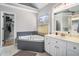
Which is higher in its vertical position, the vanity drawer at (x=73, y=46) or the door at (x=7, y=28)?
the door at (x=7, y=28)

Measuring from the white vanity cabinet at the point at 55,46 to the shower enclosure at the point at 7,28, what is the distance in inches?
30.4

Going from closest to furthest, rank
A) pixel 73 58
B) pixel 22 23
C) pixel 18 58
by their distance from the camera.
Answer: pixel 73 58, pixel 18 58, pixel 22 23

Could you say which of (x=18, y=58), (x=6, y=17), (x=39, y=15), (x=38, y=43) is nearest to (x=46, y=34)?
(x=38, y=43)

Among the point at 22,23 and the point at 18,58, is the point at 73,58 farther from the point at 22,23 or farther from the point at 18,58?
the point at 22,23

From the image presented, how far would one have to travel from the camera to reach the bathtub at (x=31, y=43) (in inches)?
84.4

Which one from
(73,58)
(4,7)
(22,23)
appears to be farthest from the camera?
(22,23)

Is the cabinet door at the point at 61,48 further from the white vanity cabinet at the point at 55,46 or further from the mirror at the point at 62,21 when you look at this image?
the mirror at the point at 62,21

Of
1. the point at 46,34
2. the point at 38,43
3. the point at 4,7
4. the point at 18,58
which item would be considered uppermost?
the point at 4,7

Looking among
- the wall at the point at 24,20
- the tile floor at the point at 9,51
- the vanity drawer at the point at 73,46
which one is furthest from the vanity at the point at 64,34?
the wall at the point at 24,20

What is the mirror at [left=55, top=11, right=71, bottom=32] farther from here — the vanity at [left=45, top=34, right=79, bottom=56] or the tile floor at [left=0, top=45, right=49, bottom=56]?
the tile floor at [left=0, top=45, right=49, bottom=56]

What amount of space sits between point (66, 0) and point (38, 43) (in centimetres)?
107

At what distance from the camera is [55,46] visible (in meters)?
2.19

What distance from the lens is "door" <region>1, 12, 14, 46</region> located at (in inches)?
77.7

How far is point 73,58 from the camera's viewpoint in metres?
1.70
